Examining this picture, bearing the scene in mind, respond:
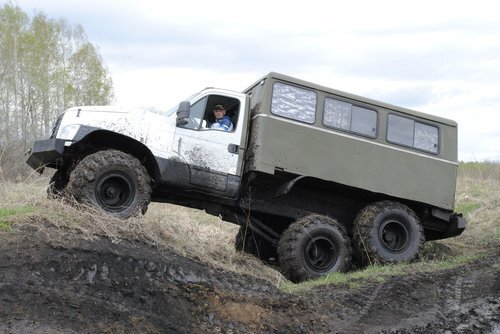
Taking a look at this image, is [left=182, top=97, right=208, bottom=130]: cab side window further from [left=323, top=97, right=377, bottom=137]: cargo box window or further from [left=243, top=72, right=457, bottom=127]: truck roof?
[left=323, top=97, right=377, bottom=137]: cargo box window

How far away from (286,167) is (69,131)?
3355mm

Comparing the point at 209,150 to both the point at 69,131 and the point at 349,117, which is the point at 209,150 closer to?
the point at 69,131

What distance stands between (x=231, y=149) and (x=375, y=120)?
8.65 feet

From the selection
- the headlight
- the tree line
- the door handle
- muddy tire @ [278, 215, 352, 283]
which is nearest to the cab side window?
the door handle

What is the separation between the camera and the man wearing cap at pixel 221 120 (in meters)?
10.1

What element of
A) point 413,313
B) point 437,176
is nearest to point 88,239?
point 413,313

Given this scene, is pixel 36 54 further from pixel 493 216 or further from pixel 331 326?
pixel 331 326

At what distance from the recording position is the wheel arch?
370 inches

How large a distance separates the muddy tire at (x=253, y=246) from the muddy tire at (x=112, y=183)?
2842mm

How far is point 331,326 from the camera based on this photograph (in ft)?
24.5

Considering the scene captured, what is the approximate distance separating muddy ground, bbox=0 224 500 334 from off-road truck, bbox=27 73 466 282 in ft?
4.41

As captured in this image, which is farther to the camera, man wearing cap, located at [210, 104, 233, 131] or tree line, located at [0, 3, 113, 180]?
tree line, located at [0, 3, 113, 180]

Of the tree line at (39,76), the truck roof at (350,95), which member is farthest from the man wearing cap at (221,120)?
the tree line at (39,76)

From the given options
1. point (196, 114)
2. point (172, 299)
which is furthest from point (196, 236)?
point (172, 299)
